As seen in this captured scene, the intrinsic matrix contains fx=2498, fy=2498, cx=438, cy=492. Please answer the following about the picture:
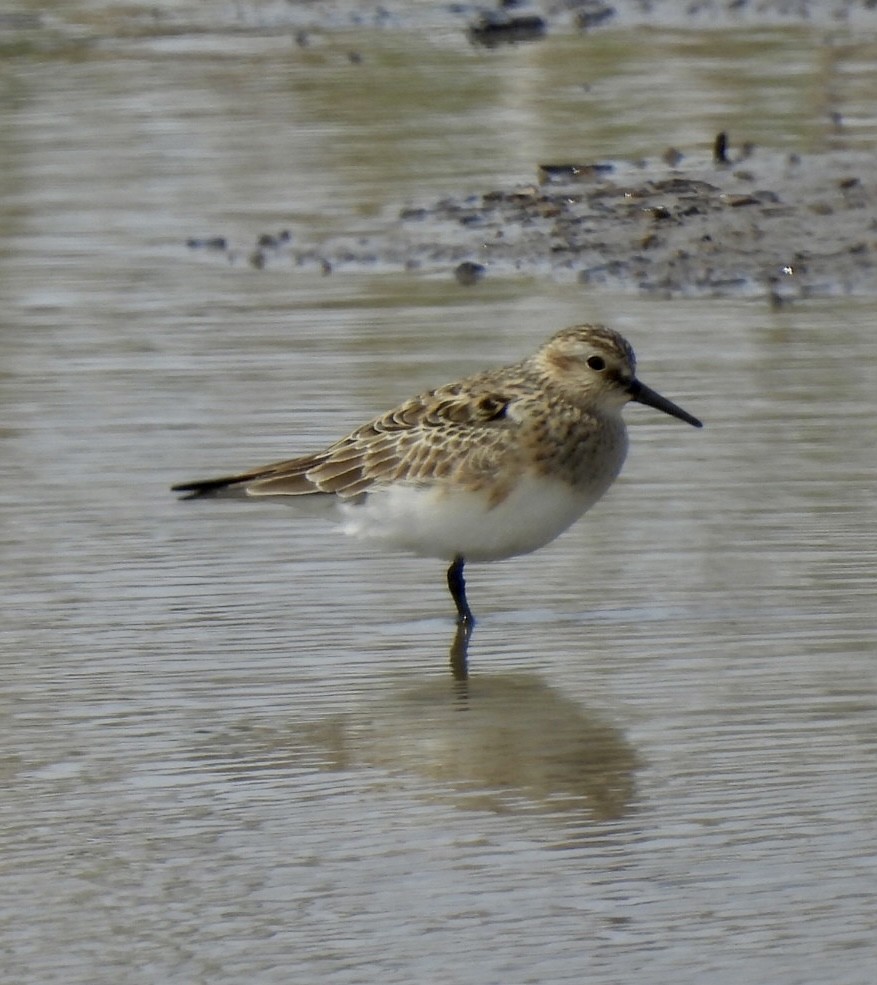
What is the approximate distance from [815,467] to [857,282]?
11.0 feet

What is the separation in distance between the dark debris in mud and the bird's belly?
4130 mm

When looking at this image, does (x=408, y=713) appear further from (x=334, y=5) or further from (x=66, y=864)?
(x=334, y=5)

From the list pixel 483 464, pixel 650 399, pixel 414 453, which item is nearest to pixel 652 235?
pixel 650 399

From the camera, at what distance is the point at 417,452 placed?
288 inches

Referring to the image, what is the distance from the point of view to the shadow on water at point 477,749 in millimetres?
5465

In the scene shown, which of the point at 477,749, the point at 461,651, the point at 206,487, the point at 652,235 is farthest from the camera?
the point at 652,235

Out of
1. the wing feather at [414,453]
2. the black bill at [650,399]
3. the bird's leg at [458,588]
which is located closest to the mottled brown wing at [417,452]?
the wing feather at [414,453]

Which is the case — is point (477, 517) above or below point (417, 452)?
below

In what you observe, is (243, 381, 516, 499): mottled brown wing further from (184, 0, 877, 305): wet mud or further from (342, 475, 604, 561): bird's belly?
(184, 0, 877, 305): wet mud

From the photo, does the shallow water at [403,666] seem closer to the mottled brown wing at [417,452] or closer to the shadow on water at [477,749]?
the shadow on water at [477,749]

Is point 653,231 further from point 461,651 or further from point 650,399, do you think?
point 461,651

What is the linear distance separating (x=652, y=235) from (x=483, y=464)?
17.1 feet

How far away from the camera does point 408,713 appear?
619 cm

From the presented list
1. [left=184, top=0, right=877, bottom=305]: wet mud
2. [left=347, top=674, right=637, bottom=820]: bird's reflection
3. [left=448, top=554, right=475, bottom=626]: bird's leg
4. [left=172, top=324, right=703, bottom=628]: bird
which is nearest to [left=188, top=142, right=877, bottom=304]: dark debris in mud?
[left=184, top=0, right=877, bottom=305]: wet mud
